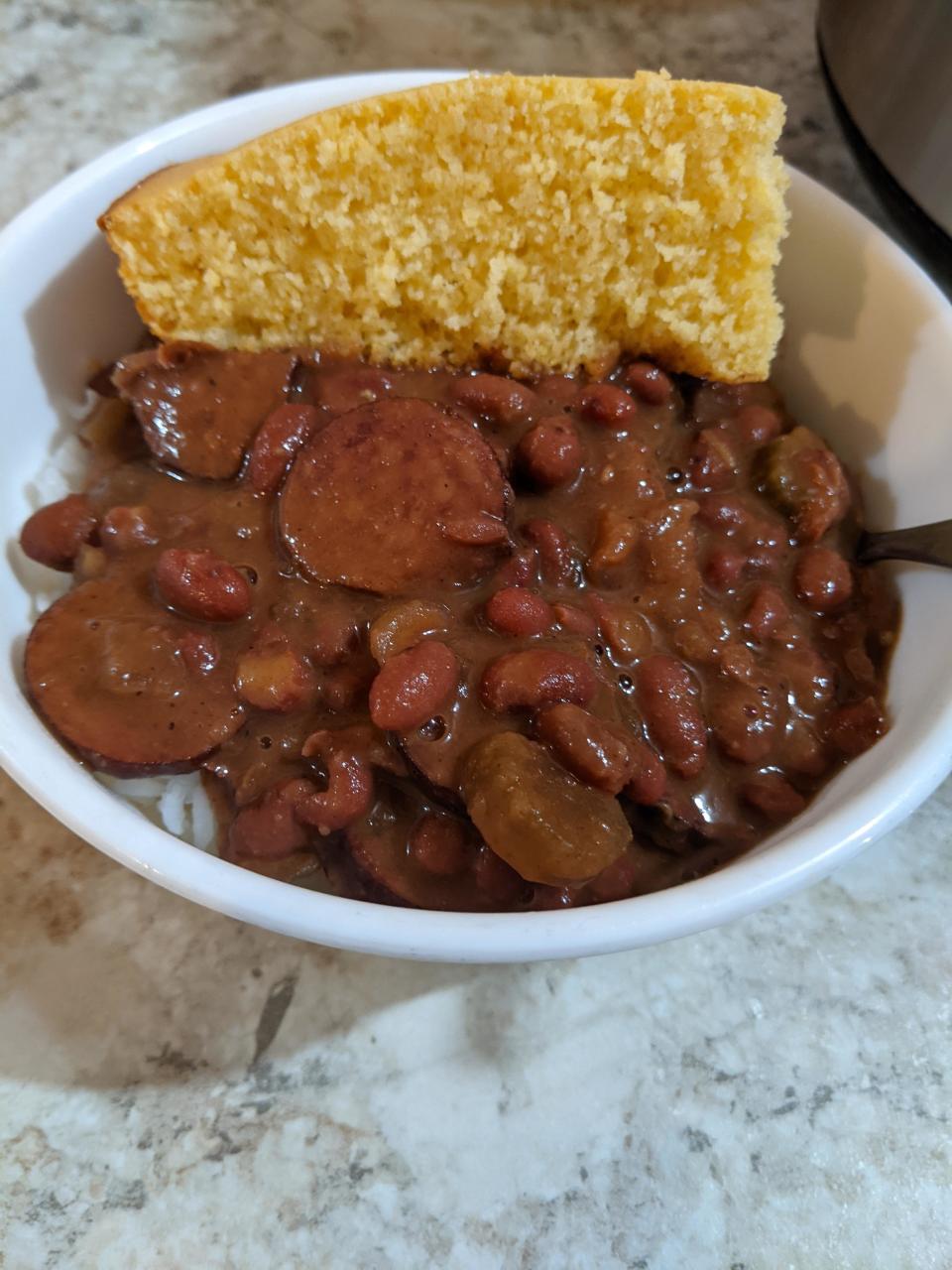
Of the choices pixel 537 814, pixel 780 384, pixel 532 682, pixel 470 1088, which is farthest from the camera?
pixel 780 384

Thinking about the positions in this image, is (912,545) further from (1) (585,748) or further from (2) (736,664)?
(1) (585,748)

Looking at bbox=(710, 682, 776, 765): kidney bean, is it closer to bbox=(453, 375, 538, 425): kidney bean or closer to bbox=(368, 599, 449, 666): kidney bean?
bbox=(368, 599, 449, 666): kidney bean

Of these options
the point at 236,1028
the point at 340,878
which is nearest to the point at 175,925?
the point at 236,1028

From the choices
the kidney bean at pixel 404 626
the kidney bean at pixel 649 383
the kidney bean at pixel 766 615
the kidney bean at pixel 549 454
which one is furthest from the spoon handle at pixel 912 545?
the kidney bean at pixel 404 626

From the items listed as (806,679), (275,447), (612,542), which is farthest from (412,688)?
(806,679)

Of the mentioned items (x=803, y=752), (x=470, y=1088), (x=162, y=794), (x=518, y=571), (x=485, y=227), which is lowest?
(x=470, y=1088)

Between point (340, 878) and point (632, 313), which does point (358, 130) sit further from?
point (340, 878)

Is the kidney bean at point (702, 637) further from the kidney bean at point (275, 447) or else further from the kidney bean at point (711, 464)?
the kidney bean at point (275, 447)
